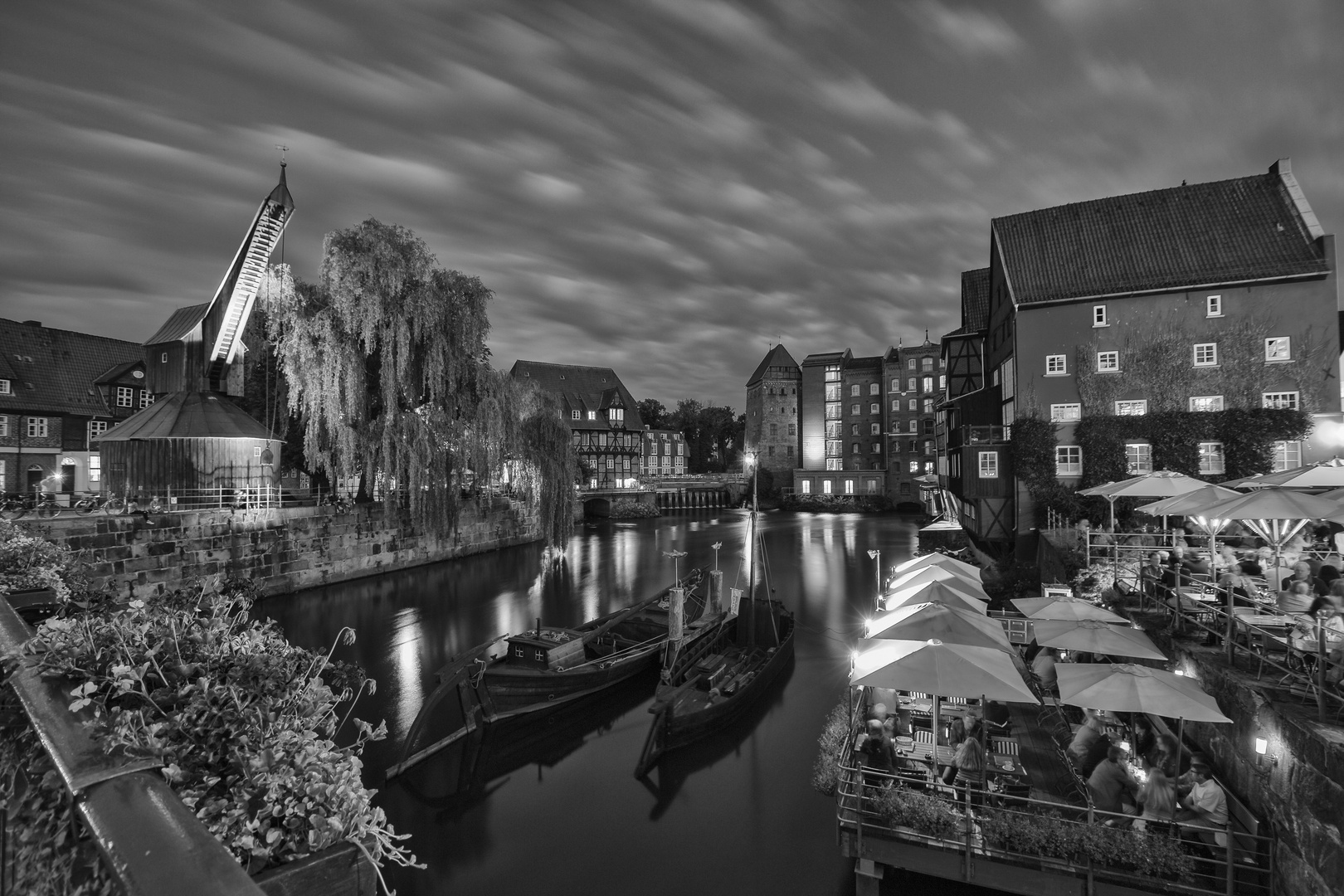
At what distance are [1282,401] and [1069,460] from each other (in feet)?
23.5

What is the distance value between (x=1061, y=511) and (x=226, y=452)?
34.7m

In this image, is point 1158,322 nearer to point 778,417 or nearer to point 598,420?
point 598,420

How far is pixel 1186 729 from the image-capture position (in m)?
10.9

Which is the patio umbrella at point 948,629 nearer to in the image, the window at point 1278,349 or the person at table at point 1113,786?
the person at table at point 1113,786

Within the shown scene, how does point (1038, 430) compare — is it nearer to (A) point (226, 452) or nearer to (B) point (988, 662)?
(B) point (988, 662)

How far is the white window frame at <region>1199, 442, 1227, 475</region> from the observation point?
78.4 ft

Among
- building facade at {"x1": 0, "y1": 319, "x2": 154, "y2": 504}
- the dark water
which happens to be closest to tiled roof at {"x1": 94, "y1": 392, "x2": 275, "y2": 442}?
building facade at {"x1": 0, "y1": 319, "x2": 154, "y2": 504}

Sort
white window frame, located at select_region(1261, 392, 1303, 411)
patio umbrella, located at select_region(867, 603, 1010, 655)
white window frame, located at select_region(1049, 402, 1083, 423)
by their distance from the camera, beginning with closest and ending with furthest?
patio umbrella, located at select_region(867, 603, 1010, 655) < white window frame, located at select_region(1261, 392, 1303, 411) < white window frame, located at select_region(1049, 402, 1083, 423)

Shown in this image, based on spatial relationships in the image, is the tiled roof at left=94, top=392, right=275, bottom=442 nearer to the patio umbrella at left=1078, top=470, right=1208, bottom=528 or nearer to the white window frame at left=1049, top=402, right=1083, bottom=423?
the patio umbrella at left=1078, top=470, right=1208, bottom=528

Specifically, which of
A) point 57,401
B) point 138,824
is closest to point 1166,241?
point 138,824

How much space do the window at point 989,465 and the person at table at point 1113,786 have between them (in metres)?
20.1

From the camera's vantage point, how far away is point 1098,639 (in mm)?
9750

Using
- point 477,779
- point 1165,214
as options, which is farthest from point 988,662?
point 1165,214

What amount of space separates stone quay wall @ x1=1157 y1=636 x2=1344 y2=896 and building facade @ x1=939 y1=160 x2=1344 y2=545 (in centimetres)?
1839
